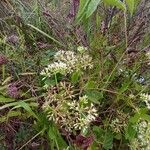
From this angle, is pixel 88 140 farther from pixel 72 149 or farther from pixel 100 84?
pixel 100 84

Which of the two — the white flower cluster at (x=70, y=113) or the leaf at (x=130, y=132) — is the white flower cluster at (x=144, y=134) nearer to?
the leaf at (x=130, y=132)

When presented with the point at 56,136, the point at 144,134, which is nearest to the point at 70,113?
the point at 56,136

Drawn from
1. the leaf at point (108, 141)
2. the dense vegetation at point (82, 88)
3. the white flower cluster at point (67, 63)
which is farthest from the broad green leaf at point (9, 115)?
the leaf at point (108, 141)

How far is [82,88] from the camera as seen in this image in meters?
1.19

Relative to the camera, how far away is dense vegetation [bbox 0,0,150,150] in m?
1.15

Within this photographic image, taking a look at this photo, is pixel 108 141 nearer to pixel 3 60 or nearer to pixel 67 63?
pixel 67 63

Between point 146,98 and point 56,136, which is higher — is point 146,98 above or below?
above

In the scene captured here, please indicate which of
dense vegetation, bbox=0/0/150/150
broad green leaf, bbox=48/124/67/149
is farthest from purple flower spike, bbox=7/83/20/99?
broad green leaf, bbox=48/124/67/149

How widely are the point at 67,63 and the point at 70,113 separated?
15cm

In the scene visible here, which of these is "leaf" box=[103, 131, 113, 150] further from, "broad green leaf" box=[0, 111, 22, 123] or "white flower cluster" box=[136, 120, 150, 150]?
"broad green leaf" box=[0, 111, 22, 123]

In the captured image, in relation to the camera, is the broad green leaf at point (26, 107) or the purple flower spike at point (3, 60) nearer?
the broad green leaf at point (26, 107)

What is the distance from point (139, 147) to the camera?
121 centimetres

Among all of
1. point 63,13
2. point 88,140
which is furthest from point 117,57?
point 63,13

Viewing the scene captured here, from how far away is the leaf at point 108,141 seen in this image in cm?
120
